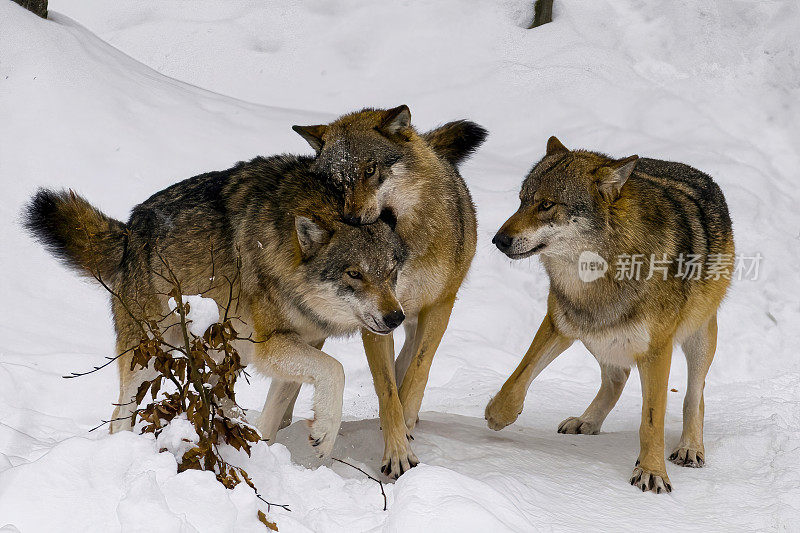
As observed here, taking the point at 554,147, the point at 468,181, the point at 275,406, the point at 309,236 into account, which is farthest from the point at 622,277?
the point at 468,181

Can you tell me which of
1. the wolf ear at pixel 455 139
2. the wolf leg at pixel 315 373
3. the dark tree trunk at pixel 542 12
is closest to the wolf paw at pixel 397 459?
the wolf leg at pixel 315 373

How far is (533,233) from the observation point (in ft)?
15.5

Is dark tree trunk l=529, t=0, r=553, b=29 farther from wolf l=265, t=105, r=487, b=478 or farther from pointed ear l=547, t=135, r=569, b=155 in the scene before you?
wolf l=265, t=105, r=487, b=478

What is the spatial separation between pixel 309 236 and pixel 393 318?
64 cm

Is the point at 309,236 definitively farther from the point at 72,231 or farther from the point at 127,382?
the point at 72,231

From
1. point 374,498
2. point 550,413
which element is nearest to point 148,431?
point 374,498

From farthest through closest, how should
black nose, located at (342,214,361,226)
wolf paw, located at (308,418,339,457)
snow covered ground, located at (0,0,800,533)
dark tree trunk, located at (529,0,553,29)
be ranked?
dark tree trunk, located at (529,0,553,29) → black nose, located at (342,214,361,226) → wolf paw, located at (308,418,339,457) → snow covered ground, located at (0,0,800,533)

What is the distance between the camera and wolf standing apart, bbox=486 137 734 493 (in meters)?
4.77

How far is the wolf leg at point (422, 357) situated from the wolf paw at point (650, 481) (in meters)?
1.26

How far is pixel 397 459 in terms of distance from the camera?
179 inches

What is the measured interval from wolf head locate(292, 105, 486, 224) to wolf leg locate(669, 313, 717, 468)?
2.01m

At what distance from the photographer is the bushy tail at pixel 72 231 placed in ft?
16.4

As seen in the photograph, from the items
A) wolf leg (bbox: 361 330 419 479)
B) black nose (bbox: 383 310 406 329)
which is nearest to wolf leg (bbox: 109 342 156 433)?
wolf leg (bbox: 361 330 419 479)

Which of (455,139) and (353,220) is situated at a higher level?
(455,139)
